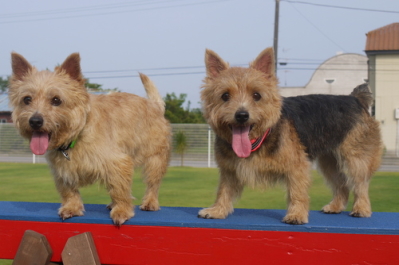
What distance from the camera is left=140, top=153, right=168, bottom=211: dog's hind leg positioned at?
4391mm

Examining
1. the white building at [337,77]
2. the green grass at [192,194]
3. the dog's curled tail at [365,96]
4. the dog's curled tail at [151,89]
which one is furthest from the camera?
the white building at [337,77]

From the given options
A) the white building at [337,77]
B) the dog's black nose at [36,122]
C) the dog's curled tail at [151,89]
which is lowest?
the dog's black nose at [36,122]

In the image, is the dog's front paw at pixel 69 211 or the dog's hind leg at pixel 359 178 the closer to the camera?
the dog's front paw at pixel 69 211

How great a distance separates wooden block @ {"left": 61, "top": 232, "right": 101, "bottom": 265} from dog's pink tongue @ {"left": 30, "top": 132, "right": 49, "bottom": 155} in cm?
68

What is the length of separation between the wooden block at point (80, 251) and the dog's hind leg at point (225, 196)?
849 mm

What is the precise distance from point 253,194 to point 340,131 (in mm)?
4595

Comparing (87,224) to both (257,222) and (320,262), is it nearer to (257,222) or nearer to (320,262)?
(257,222)

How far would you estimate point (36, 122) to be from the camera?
358cm

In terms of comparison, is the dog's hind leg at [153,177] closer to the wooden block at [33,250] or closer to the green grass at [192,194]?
the wooden block at [33,250]

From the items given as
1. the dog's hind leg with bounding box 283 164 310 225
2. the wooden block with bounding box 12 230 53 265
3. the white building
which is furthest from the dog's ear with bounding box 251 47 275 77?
the white building

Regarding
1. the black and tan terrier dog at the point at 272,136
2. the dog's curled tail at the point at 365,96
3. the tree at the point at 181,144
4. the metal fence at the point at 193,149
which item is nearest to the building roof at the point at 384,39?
the metal fence at the point at 193,149

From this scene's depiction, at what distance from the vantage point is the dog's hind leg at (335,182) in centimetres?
444

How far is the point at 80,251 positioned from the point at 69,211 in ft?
1.30

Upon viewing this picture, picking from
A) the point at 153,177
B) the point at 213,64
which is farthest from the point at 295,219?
the point at 153,177
